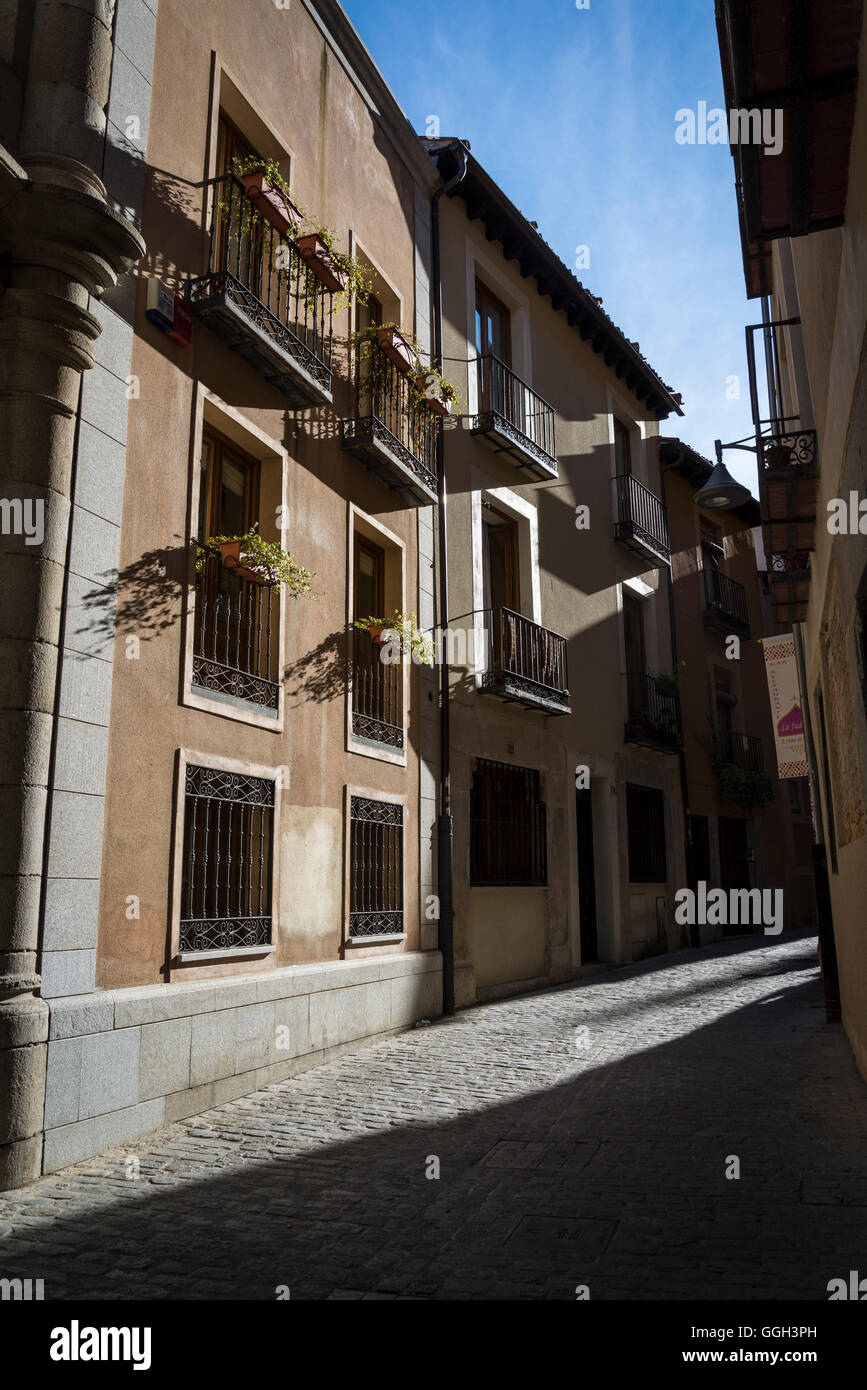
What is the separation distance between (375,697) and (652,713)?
8273mm

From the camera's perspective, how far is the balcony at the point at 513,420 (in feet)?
44.5

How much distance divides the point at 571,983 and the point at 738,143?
11.0m

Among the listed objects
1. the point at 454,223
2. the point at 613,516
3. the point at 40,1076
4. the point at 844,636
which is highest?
the point at 454,223

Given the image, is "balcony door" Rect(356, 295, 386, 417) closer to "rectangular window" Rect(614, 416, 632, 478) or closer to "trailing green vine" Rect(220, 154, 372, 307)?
"trailing green vine" Rect(220, 154, 372, 307)

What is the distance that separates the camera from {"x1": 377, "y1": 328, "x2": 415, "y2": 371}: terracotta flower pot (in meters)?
11.0

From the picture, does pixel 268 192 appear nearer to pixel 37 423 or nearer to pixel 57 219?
pixel 57 219

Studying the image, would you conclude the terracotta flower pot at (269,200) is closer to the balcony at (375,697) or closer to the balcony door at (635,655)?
the balcony at (375,697)

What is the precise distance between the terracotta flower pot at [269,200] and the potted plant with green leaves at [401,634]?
12.2ft

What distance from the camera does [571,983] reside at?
1373 cm

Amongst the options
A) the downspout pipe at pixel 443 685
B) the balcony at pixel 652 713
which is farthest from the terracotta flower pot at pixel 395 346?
the balcony at pixel 652 713

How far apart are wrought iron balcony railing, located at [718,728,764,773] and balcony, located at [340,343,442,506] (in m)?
11.1

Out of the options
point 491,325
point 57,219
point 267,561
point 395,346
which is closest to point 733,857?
point 491,325

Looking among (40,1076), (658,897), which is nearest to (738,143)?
(40,1076)
